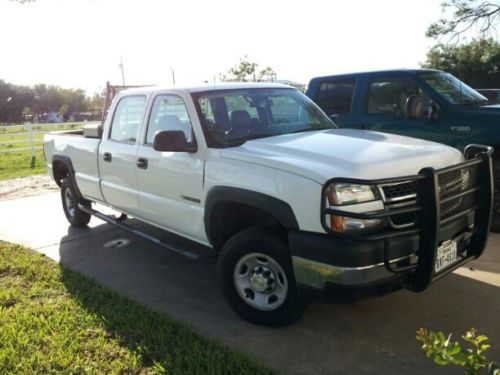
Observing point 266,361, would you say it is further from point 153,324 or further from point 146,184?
point 146,184

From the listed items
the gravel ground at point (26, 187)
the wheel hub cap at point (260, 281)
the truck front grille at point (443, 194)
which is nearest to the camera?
the truck front grille at point (443, 194)

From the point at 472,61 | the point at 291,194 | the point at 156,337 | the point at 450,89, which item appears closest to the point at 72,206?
the point at 156,337

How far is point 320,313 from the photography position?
12.3ft

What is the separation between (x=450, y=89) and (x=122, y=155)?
13.4 ft

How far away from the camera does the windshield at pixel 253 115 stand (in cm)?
394

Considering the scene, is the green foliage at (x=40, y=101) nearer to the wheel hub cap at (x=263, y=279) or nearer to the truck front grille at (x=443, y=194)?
the wheel hub cap at (x=263, y=279)

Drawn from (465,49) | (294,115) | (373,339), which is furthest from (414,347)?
(465,49)

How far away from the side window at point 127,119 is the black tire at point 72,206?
1506mm

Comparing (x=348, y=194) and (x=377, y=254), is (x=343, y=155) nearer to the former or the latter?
(x=348, y=194)

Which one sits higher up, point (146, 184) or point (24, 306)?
point (146, 184)

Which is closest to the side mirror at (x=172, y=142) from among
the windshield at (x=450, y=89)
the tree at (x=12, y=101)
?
the windshield at (x=450, y=89)

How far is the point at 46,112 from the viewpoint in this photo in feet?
286

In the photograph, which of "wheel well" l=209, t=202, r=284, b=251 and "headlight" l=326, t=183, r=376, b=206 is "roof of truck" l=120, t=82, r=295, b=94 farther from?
"headlight" l=326, t=183, r=376, b=206

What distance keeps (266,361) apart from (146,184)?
215cm
